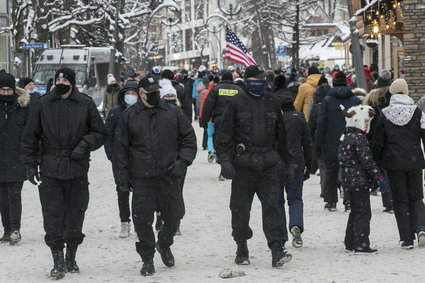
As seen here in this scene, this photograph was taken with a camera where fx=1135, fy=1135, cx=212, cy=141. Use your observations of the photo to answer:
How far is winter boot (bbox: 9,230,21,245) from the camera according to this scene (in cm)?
1174

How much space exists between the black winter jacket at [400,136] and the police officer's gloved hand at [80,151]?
2998 millimetres

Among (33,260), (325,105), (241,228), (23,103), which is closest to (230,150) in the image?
(241,228)

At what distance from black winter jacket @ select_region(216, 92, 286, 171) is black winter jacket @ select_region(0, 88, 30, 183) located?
3007mm

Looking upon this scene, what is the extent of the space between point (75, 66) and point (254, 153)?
30.9m

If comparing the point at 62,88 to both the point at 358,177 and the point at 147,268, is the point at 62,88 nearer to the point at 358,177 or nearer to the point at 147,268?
the point at 147,268

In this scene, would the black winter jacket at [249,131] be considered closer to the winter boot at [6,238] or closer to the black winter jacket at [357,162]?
the black winter jacket at [357,162]

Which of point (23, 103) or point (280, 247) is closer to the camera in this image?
point (280, 247)

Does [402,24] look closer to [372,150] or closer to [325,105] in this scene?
[325,105]

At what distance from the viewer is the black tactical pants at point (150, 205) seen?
31.6ft

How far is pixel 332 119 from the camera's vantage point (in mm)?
13516

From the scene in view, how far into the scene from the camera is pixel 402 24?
88.0ft

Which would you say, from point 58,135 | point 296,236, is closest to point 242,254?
point 296,236

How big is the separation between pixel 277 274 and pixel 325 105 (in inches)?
174

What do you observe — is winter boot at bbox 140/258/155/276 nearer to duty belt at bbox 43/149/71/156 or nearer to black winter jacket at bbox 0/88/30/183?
duty belt at bbox 43/149/71/156
